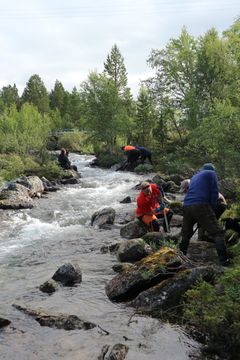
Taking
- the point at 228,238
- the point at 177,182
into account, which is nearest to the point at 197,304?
the point at 228,238

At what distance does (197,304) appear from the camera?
6.68m

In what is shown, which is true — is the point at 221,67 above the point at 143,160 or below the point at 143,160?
above

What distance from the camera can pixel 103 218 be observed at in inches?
667

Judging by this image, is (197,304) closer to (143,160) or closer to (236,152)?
(236,152)

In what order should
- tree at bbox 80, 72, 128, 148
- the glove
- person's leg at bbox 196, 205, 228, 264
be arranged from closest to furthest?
person's leg at bbox 196, 205, 228, 264 → the glove → tree at bbox 80, 72, 128, 148

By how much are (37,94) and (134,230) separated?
273 feet

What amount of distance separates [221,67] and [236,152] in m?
28.8

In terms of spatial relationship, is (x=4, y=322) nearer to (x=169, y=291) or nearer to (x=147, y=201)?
(x=169, y=291)

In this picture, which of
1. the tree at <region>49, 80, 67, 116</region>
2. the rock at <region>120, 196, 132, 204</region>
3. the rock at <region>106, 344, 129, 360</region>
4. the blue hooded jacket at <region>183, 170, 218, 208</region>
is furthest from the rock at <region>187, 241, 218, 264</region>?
the tree at <region>49, 80, 67, 116</region>

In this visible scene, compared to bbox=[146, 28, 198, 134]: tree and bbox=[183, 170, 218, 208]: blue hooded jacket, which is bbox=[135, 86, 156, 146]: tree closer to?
bbox=[146, 28, 198, 134]: tree

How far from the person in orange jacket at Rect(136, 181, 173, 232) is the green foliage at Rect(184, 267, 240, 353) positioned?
646 centimetres

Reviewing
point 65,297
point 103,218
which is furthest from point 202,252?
point 103,218

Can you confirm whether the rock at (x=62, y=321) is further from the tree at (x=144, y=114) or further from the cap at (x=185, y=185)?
the tree at (x=144, y=114)

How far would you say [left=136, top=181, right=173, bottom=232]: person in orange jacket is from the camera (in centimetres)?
1327
